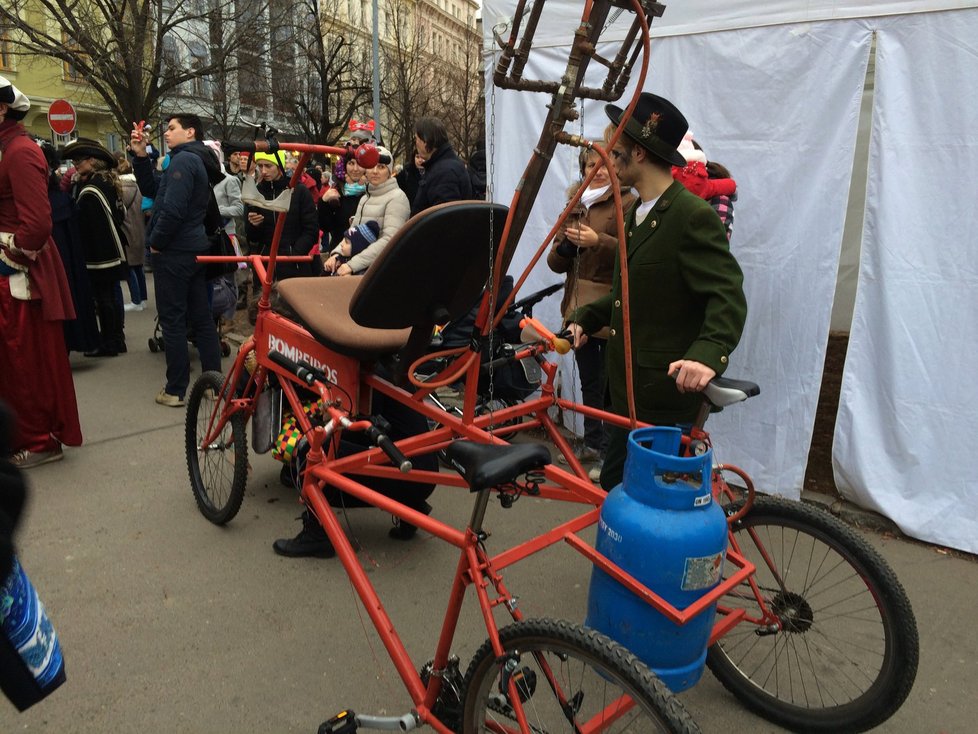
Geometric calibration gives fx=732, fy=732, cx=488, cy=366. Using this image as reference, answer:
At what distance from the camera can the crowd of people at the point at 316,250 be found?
246 centimetres

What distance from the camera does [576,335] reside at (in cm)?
273

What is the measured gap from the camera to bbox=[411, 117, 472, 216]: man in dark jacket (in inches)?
205

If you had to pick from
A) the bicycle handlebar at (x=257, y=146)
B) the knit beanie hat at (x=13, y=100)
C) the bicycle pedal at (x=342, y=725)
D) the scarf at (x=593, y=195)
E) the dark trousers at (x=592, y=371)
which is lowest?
the bicycle pedal at (x=342, y=725)

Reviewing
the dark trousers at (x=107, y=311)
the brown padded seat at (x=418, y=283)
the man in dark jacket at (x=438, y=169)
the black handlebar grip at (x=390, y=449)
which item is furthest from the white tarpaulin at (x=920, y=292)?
the dark trousers at (x=107, y=311)

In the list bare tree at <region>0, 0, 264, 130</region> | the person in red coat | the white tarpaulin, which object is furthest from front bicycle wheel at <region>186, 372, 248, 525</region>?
bare tree at <region>0, 0, 264, 130</region>

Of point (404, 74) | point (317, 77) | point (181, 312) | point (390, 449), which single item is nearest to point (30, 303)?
point (181, 312)

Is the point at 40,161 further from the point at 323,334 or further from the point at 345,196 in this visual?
the point at 345,196

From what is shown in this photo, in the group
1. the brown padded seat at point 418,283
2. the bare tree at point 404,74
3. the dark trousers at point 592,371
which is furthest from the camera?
the bare tree at point 404,74

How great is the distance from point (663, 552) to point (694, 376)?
0.62m

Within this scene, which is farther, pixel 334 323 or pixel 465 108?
pixel 465 108

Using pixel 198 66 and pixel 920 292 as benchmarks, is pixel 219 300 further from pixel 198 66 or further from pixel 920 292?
pixel 198 66

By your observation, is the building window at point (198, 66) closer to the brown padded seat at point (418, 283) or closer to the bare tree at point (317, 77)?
the bare tree at point (317, 77)

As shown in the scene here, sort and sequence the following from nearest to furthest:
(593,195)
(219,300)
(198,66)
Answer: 1. (593,195)
2. (219,300)
3. (198,66)

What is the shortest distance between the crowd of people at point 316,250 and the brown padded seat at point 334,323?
0.74 feet
